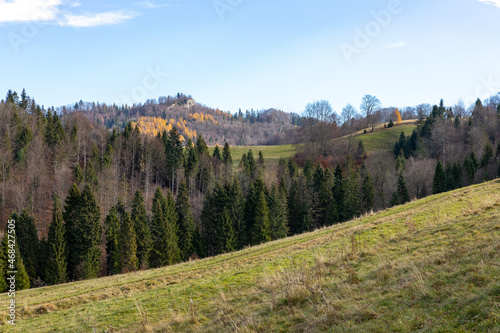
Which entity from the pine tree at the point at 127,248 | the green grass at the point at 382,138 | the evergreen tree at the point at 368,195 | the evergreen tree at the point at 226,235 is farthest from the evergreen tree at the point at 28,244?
the green grass at the point at 382,138

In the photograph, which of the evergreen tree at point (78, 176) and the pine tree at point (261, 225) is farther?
the evergreen tree at point (78, 176)

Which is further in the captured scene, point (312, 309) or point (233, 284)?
point (233, 284)

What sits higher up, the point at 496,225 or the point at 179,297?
the point at 496,225

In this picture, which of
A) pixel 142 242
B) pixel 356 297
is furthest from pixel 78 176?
pixel 356 297

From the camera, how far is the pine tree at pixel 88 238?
153 feet

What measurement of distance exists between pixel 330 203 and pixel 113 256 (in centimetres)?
4266

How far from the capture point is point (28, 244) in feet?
160

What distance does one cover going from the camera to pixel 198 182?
94500 mm

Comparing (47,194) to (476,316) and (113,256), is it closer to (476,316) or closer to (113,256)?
(113,256)

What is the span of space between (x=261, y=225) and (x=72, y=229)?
29749 mm

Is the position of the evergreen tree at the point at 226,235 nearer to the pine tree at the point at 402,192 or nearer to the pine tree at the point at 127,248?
the pine tree at the point at 127,248

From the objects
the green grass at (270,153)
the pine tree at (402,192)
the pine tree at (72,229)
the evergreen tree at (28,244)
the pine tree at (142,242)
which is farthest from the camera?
the green grass at (270,153)

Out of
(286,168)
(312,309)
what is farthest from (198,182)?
(312,309)

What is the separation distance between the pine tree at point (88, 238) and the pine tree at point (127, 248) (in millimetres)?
3218
